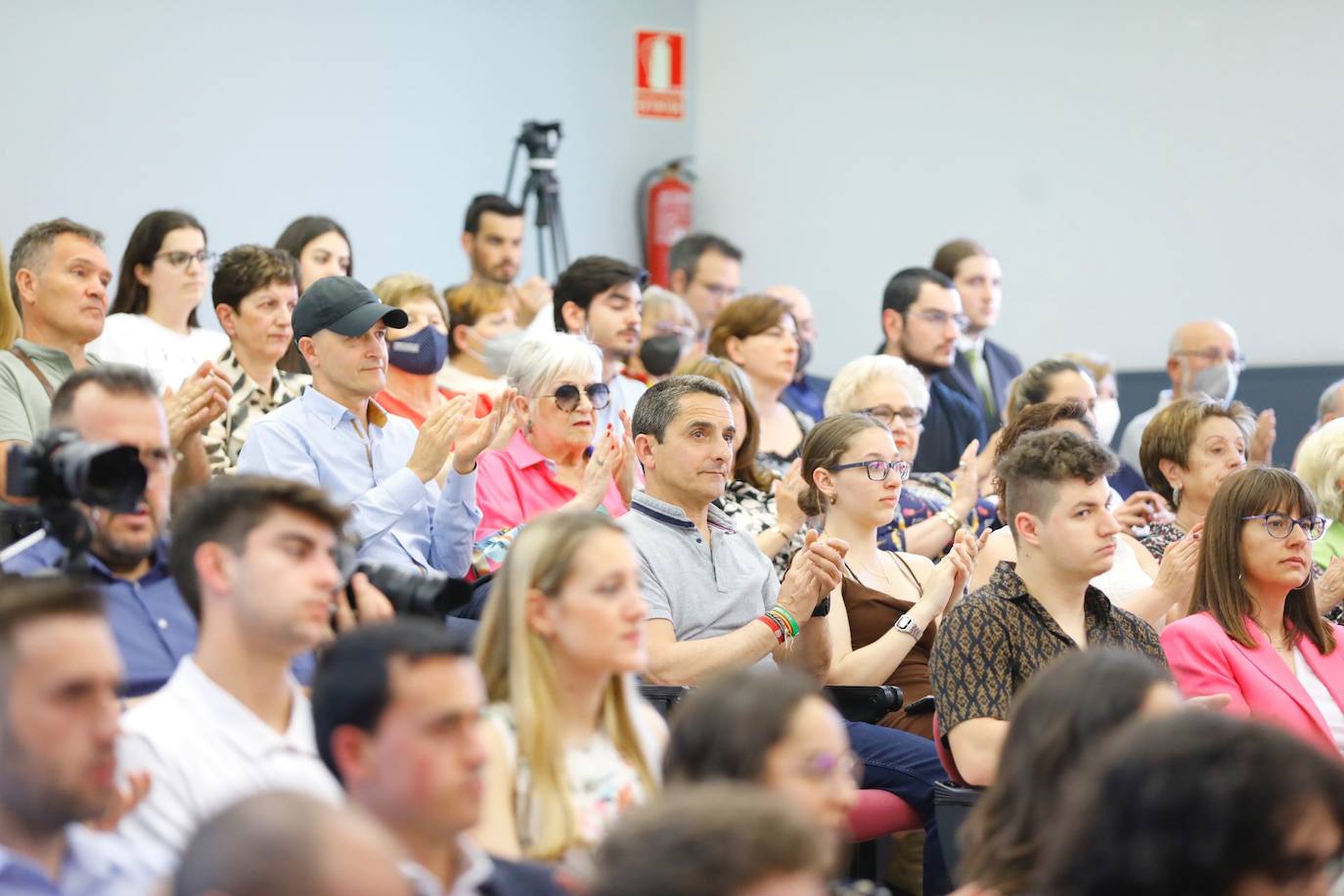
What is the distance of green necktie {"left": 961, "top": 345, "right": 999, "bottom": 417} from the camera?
5891mm

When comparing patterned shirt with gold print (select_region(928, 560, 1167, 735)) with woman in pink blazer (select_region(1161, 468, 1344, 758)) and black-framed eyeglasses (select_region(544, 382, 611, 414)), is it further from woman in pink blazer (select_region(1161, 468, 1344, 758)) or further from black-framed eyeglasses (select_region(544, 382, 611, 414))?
black-framed eyeglasses (select_region(544, 382, 611, 414))

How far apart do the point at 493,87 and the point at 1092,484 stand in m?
4.59

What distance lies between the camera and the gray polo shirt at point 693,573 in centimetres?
334

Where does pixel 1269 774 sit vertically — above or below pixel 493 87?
below

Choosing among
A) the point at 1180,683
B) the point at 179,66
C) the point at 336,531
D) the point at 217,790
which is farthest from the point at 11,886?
the point at 179,66

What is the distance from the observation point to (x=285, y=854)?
4.36ft

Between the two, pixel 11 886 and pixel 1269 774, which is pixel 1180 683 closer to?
pixel 1269 774

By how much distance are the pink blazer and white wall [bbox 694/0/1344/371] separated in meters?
4.16

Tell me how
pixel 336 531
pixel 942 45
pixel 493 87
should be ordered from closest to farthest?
pixel 336 531 → pixel 493 87 → pixel 942 45

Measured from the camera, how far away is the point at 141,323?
13.8ft

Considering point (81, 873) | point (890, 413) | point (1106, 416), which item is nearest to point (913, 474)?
point (890, 413)

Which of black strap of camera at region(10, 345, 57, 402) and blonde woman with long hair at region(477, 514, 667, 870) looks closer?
blonde woman with long hair at region(477, 514, 667, 870)

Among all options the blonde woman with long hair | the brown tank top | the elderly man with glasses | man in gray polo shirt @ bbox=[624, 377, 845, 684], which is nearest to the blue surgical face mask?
man in gray polo shirt @ bbox=[624, 377, 845, 684]

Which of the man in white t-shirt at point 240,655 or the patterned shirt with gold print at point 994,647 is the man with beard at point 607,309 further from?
the man in white t-shirt at point 240,655
